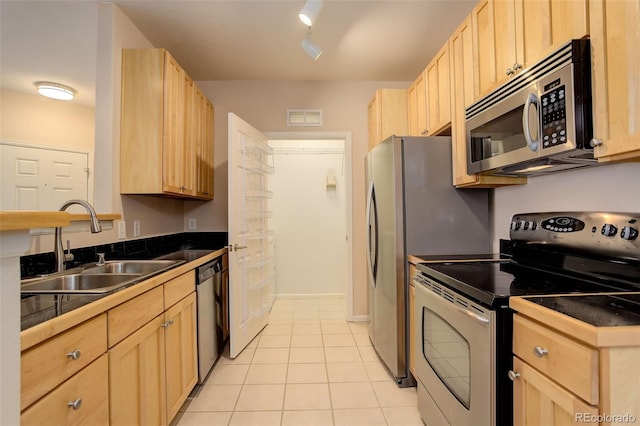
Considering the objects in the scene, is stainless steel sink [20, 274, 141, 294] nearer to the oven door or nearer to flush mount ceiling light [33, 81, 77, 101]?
the oven door

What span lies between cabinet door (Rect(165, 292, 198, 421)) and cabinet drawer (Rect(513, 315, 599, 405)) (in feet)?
5.23

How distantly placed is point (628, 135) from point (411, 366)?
166 centimetres

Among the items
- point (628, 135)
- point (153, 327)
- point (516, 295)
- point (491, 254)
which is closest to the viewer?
point (628, 135)

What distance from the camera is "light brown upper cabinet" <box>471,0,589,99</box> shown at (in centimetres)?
110

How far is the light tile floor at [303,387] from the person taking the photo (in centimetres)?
170

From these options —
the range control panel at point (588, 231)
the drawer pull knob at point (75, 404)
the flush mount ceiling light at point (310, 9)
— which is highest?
the flush mount ceiling light at point (310, 9)

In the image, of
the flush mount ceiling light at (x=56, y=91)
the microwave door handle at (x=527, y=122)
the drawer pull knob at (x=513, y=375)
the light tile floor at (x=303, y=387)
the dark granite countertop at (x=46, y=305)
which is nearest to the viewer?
the dark granite countertop at (x=46, y=305)

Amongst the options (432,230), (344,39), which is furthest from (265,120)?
(432,230)

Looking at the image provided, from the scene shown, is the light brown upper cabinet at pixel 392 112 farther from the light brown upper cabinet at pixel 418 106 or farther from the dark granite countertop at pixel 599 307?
→ the dark granite countertop at pixel 599 307

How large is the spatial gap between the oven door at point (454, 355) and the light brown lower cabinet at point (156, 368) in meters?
1.35

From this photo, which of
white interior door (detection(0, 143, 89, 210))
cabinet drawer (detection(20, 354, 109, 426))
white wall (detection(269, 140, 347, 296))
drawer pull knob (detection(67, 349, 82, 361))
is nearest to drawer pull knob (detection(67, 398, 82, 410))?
cabinet drawer (detection(20, 354, 109, 426))

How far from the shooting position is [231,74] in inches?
119

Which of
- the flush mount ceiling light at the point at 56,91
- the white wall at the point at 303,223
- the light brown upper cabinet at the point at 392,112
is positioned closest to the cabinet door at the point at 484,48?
the light brown upper cabinet at the point at 392,112

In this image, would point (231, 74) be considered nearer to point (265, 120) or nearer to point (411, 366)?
point (265, 120)
